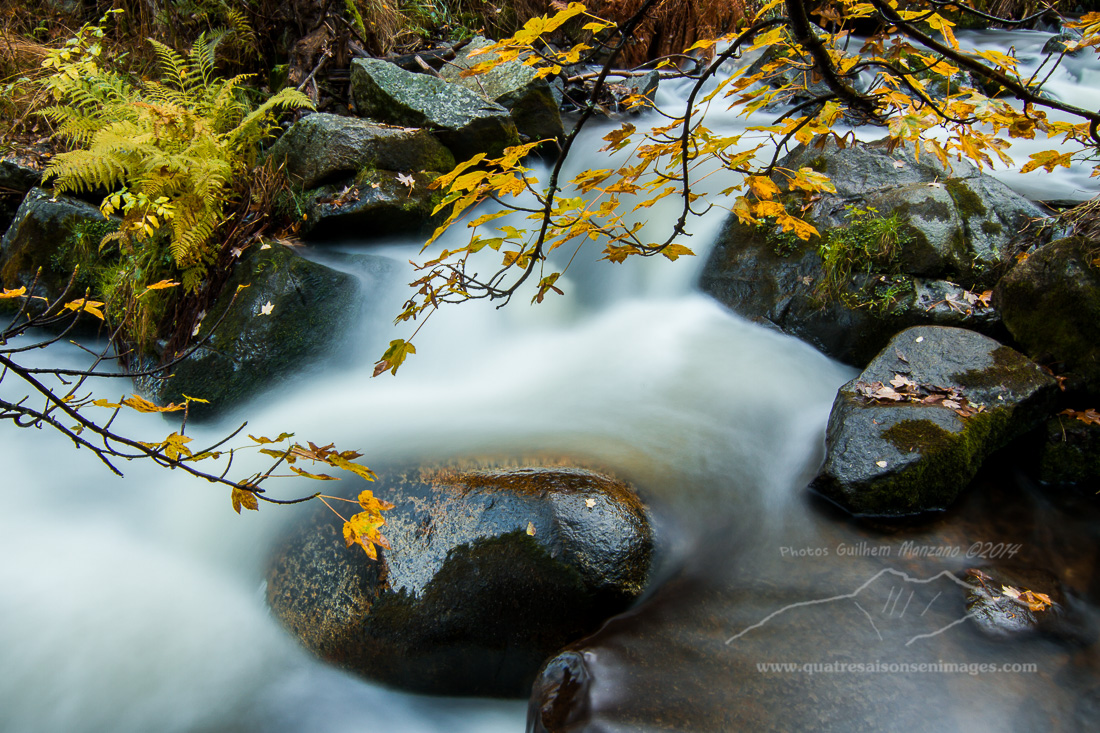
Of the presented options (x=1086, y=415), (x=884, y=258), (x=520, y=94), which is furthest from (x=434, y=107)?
(x=1086, y=415)

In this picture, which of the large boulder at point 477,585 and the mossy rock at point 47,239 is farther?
the mossy rock at point 47,239

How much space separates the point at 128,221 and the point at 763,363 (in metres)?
4.80

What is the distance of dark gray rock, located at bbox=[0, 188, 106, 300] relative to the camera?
507 centimetres

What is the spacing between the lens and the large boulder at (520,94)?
6.08 metres

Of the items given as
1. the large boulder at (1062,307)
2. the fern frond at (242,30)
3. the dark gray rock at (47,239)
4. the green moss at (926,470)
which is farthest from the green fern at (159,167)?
the large boulder at (1062,307)

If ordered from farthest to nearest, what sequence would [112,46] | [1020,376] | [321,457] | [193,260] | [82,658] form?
[112,46], [193,260], [1020,376], [82,658], [321,457]

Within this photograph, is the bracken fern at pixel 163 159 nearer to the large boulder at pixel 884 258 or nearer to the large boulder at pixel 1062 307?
the large boulder at pixel 884 258

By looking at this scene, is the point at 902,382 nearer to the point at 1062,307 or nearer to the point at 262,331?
the point at 1062,307

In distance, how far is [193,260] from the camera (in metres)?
4.50

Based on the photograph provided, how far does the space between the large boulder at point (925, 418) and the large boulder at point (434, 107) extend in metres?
3.85

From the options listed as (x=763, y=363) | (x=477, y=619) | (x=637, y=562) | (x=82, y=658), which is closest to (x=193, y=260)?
(x=82, y=658)

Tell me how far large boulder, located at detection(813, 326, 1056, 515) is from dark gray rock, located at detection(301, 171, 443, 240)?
143 inches

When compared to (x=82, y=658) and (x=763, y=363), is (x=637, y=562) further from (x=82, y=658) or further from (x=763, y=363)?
(x=82, y=658)

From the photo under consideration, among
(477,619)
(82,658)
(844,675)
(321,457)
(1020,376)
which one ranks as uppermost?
(321,457)
